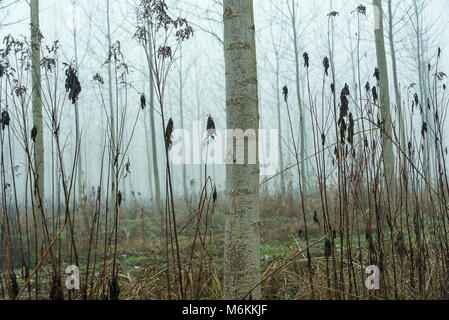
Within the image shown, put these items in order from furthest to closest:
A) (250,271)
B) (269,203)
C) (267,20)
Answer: (267,20) → (269,203) → (250,271)

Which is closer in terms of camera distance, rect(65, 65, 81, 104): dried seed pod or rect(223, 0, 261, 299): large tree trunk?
rect(65, 65, 81, 104): dried seed pod

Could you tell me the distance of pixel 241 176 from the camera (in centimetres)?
130

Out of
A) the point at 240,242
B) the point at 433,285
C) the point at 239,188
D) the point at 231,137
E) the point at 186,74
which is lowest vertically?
the point at 433,285

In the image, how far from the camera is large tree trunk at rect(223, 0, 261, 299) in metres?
1.29

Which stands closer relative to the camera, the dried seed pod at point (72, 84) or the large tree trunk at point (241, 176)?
the dried seed pod at point (72, 84)

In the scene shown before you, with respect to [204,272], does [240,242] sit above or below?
above

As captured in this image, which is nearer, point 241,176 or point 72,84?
point 72,84

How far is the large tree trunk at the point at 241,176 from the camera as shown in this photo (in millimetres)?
1295

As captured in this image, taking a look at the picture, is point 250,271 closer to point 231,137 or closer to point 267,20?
point 231,137

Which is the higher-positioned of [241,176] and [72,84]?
[72,84]

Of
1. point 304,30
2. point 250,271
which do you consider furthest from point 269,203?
point 250,271

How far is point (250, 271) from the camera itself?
1.29 meters
